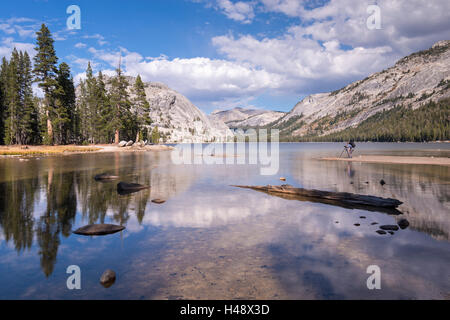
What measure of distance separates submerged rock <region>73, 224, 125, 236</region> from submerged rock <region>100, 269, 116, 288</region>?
3.92 metres

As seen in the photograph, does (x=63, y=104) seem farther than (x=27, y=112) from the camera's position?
Yes

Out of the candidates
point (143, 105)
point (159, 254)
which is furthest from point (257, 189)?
point (143, 105)

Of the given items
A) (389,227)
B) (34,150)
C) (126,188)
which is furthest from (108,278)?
(34,150)

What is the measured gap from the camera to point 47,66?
66812mm

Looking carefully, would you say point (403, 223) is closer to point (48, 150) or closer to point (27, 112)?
point (48, 150)

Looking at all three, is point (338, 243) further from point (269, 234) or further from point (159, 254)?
point (159, 254)

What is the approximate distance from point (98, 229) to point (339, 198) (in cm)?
1283

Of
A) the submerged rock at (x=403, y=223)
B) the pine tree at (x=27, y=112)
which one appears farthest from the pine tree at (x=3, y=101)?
the submerged rock at (x=403, y=223)

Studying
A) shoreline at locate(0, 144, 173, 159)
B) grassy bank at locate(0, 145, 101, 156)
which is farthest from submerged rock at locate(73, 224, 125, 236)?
grassy bank at locate(0, 145, 101, 156)

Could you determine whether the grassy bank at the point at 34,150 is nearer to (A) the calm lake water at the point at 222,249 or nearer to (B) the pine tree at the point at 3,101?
(B) the pine tree at the point at 3,101

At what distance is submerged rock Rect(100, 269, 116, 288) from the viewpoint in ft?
21.3

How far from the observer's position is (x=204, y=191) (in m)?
19.2

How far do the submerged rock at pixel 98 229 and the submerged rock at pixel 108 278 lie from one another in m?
3.92

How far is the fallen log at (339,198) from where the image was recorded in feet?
45.2
